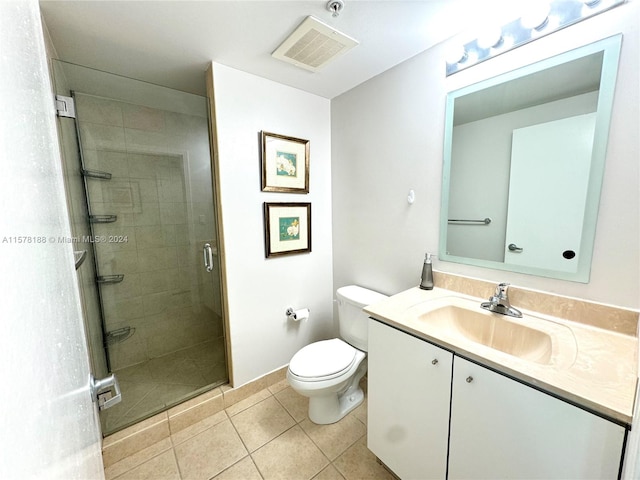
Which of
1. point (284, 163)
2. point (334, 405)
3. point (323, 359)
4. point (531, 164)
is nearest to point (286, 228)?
point (284, 163)

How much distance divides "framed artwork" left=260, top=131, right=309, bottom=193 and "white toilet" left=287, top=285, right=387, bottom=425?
88 centimetres

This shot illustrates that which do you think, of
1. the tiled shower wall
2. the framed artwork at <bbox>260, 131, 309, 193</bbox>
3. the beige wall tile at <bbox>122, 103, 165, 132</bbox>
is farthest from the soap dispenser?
the beige wall tile at <bbox>122, 103, 165, 132</bbox>

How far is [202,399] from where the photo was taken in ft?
5.49

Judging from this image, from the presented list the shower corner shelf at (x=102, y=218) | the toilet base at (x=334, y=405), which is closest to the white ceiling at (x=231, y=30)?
the shower corner shelf at (x=102, y=218)

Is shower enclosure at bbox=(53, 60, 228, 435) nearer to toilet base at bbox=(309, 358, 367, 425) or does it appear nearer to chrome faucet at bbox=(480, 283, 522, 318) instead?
toilet base at bbox=(309, 358, 367, 425)

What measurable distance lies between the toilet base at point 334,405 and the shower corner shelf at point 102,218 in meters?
1.70

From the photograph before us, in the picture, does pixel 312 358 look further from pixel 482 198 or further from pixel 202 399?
pixel 482 198

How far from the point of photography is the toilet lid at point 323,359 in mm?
1452

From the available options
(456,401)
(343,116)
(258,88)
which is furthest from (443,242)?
(258,88)

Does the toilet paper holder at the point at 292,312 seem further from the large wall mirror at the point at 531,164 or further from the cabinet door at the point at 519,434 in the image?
the cabinet door at the point at 519,434

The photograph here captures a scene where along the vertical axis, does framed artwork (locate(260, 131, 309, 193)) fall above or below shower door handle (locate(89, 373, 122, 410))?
above

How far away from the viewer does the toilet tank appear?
167cm

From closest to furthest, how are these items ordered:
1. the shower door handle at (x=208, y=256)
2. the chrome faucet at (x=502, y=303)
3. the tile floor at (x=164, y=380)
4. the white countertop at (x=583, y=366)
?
the white countertop at (x=583, y=366), the chrome faucet at (x=502, y=303), the tile floor at (x=164, y=380), the shower door handle at (x=208, y=256)

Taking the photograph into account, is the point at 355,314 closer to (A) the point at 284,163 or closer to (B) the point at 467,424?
(B) the point at 467,424
